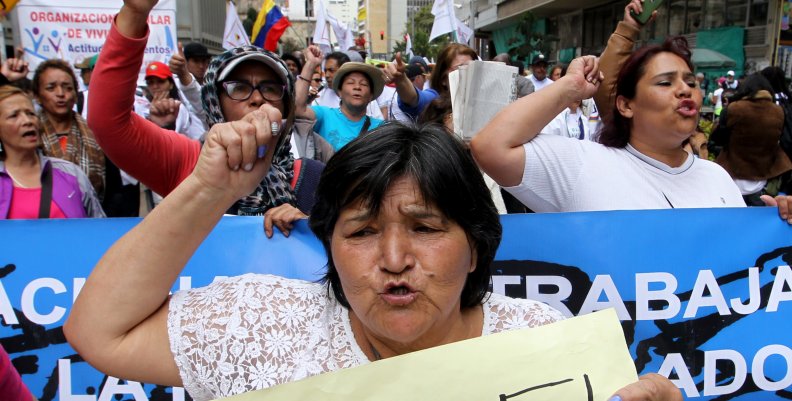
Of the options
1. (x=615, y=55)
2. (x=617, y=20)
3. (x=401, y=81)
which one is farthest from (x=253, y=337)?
(x=617, y=20)

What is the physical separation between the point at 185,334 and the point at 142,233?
0.74 ft

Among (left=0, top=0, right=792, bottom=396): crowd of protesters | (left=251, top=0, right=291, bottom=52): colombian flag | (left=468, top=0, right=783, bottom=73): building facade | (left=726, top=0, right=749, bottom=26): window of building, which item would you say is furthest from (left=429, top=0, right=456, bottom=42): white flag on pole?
(left=726, top=0, right=749, bottom=26): window of building

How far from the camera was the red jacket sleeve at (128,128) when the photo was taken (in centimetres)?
188

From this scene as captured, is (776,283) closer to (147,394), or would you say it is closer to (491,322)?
(491,322)

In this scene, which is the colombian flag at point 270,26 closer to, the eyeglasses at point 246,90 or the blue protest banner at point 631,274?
the eyeglasses at point 246,90

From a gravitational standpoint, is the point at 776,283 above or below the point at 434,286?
below

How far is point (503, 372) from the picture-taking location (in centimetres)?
127

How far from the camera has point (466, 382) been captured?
1256 millimetres

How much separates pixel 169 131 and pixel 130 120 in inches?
12.5

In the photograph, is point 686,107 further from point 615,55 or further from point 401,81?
point 401,81

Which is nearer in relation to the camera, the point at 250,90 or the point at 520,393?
the point at 520,393

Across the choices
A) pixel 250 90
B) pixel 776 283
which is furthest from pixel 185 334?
pixel 776 283

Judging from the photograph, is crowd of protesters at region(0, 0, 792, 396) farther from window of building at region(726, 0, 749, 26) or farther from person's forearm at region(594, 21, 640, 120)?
window of building at region(726, 0, 749, 26)

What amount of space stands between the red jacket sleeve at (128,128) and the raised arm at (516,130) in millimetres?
1072
